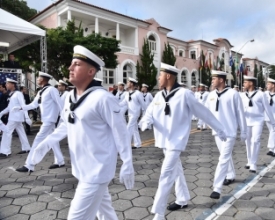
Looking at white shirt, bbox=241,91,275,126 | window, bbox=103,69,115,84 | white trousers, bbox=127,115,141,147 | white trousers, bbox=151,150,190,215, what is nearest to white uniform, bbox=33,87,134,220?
white trousers, bbox=151,150,190,215

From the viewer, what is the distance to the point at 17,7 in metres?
24.6

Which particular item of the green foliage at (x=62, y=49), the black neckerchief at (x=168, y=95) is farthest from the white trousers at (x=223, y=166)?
the green foliage at (x=62, y=49)

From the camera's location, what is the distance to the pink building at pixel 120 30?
23.1 metres

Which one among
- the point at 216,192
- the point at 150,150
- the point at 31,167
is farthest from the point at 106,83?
the point at 216,192

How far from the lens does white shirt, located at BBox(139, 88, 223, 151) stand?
3.58 m

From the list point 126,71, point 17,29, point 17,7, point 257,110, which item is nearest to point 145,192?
point 257,110

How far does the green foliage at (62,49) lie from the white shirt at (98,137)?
14.1m

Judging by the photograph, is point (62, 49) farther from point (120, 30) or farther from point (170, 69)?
point (120, 30)

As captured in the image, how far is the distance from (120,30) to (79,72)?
90.0 feet

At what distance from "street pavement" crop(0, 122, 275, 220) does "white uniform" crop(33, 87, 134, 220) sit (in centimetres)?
149

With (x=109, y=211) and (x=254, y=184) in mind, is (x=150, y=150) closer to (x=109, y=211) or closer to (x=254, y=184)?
(x=254, y=184)

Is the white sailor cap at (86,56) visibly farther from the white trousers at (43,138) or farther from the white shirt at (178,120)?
the white trousers at (43,138)

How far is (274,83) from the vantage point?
8.39m

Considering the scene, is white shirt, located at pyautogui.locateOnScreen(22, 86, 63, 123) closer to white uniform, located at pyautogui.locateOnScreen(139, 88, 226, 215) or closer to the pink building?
white uniform, located at pyautogui.locateOnScreen(139, 88, 226, 215)
